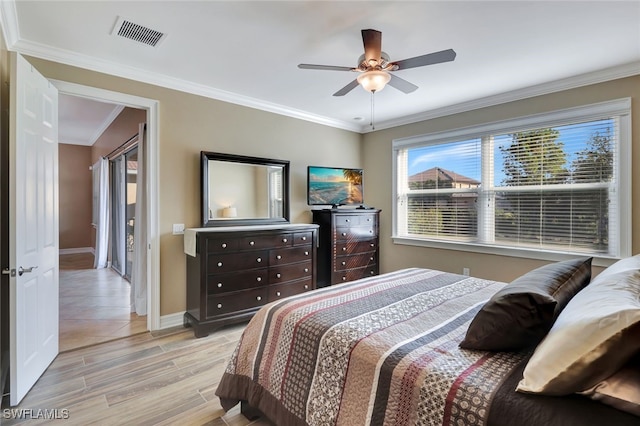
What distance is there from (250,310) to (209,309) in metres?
0.45

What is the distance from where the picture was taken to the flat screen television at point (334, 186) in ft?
14.8

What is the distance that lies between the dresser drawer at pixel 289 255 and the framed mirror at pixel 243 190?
54 centimetres

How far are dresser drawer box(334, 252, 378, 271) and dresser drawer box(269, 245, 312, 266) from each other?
0.62 metres

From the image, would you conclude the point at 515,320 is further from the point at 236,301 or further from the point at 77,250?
the point at 77,250

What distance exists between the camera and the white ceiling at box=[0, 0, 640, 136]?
2.14 meters

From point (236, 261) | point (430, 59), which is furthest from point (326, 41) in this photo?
point (236, 261)

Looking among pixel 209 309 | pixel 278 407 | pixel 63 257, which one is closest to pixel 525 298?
pixel 278 407

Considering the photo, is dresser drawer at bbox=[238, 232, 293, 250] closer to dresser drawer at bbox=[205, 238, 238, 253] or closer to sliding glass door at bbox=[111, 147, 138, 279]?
dresser drawer at bbox=[205, 238, 238, 253]

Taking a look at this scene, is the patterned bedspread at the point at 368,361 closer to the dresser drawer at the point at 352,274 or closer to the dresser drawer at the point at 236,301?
the dresser drawer at the point at 236,301

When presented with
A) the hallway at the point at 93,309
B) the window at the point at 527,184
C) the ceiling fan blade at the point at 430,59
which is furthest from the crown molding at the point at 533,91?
the hallway at the point at 93,309

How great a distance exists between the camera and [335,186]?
15.5ft

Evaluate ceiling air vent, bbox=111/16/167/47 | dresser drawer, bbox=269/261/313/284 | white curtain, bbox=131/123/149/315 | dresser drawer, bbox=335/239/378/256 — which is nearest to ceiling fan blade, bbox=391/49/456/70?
ceiling air vent, bbox=111/16/167/47

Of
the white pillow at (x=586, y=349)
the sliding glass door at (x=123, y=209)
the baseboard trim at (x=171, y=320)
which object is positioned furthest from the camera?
the sliding glass door at (x=123, y=209)

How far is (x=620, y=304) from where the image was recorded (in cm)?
99
